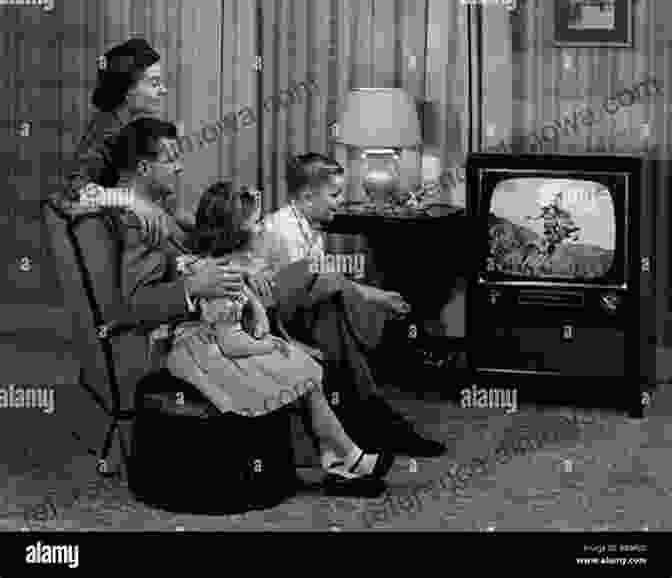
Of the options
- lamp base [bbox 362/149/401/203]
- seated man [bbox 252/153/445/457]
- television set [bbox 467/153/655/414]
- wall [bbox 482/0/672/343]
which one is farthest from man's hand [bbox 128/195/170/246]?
wall [bbox 482/0/672/343]

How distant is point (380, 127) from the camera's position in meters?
5.54

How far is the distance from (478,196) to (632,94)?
1.03m

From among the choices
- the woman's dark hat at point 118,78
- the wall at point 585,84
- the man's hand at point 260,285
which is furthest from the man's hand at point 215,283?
the wall at point 585,84

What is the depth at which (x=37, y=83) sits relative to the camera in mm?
6238

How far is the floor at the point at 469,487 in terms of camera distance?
388 centimetres

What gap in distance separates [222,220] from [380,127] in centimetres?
166

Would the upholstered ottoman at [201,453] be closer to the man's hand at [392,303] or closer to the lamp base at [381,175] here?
the man's hand at [392,303]

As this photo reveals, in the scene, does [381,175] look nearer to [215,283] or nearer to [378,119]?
[378,119]

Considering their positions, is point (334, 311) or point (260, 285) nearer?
point (260, 285)

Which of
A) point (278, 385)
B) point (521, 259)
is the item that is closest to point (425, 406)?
point (521, 259)

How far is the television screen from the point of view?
517 cm

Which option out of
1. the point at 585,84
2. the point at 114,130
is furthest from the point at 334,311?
the point at 585,84

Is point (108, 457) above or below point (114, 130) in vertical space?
below

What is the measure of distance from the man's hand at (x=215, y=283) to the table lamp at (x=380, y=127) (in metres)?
1.73
